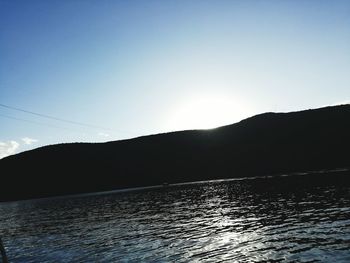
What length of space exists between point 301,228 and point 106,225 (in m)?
34.1

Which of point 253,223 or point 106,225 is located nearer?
point 253,223

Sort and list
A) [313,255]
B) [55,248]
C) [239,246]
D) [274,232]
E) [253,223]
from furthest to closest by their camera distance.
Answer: [253,223]
[55,248]
[274,232]
[239,246]
[313,255]

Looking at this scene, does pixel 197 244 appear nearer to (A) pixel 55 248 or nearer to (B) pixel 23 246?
(A) pixel 55 248

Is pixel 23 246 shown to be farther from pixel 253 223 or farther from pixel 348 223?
pixel 348 223

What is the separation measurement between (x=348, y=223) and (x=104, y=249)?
26.5m

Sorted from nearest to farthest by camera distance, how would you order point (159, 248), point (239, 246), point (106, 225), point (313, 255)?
1. point (313, 255)
2. point (239, 246)
3. point (159, 248)
4. point (106, 225)

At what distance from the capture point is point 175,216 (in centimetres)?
6281

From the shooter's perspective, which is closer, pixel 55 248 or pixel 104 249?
pixel 104 249

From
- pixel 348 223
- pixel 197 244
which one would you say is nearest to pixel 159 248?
pixel 197 244

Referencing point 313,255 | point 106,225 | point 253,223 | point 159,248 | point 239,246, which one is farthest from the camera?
point 106,225

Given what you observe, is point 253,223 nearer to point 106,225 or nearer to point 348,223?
point 348,223

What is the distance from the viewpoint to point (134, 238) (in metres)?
43.4

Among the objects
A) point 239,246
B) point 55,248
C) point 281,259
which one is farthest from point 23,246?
point 281,259

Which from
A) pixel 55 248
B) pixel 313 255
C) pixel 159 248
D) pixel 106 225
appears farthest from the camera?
pixel 106 225
